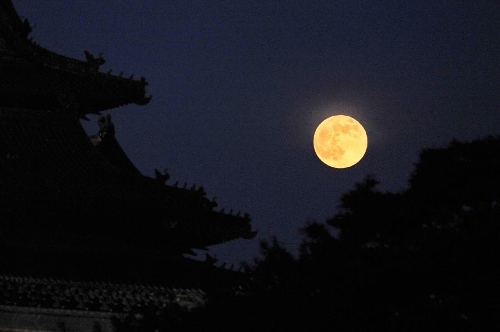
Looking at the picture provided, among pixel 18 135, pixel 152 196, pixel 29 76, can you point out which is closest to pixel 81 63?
pixel 29 76

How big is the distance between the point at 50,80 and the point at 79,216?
5.18m

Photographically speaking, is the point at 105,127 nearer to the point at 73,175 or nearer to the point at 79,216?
the point at 73,175

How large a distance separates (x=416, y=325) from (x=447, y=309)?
18.7 inches

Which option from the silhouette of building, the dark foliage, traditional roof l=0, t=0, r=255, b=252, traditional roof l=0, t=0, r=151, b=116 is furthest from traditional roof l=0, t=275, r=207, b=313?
traditional roof l=0, t=0, r=151, b=116

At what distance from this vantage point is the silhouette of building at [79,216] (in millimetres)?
18203

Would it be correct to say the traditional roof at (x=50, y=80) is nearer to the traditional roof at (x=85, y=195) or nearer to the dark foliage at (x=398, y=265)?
the traditional roof at (x=85, y=195)

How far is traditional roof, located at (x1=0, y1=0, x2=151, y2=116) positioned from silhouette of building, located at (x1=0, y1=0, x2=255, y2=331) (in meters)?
0.03

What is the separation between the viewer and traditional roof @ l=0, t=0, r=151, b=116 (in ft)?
75.4

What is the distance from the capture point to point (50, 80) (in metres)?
23.5

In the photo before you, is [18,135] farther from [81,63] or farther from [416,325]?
[416,325]

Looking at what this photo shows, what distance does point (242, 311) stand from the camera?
12648mm

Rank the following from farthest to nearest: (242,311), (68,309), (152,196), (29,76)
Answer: (29,76)
(152,196)
(68,309)
(242,311)

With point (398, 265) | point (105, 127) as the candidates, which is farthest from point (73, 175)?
point (398, 265)

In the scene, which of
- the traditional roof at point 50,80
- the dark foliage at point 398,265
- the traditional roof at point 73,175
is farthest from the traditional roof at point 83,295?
the traditional roof at point 50,80
